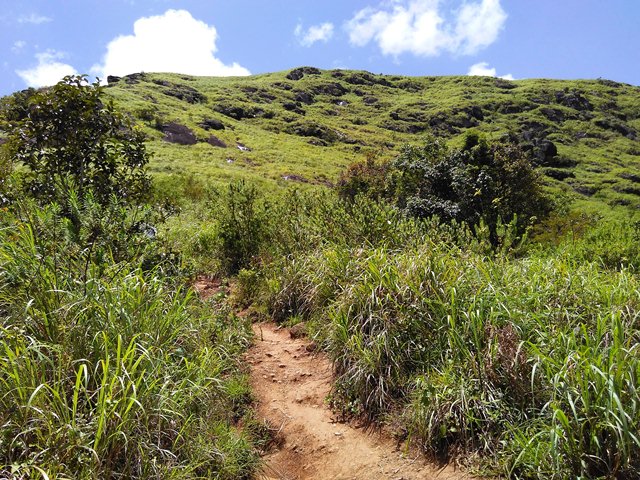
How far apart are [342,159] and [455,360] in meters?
52.0

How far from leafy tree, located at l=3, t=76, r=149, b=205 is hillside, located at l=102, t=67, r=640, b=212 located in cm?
2384

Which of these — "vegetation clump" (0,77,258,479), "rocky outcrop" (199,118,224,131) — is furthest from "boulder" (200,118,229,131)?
"vegetation clump" (0,77,258,479)

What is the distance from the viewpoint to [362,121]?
93750 millimetres

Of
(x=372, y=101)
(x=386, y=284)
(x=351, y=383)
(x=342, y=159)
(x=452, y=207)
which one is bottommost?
(x=351, y=383)

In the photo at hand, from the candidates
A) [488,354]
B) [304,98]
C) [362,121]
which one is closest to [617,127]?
[362,121]

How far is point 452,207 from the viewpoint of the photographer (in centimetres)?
1351

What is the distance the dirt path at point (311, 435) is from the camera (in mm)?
3565

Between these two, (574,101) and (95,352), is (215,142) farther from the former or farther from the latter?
(574,101)

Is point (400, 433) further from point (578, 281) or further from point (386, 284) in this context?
point (578, 281)

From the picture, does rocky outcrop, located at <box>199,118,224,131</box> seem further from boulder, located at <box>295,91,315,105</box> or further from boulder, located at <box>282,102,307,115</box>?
boulder, located at <box>295,91,315,105</box>

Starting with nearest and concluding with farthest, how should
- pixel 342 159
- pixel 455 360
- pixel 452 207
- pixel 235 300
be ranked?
pixel 455 360 < pixel 235 300 < pixel 452 207 < pixel 342 159

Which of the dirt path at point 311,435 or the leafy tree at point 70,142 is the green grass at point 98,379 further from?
the leafy tree at point 70,142

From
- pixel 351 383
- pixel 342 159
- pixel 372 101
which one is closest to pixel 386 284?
pixel 351 383

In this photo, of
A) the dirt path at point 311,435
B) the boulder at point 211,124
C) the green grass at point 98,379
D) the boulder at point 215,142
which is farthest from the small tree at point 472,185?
the boulder at point 211,124
